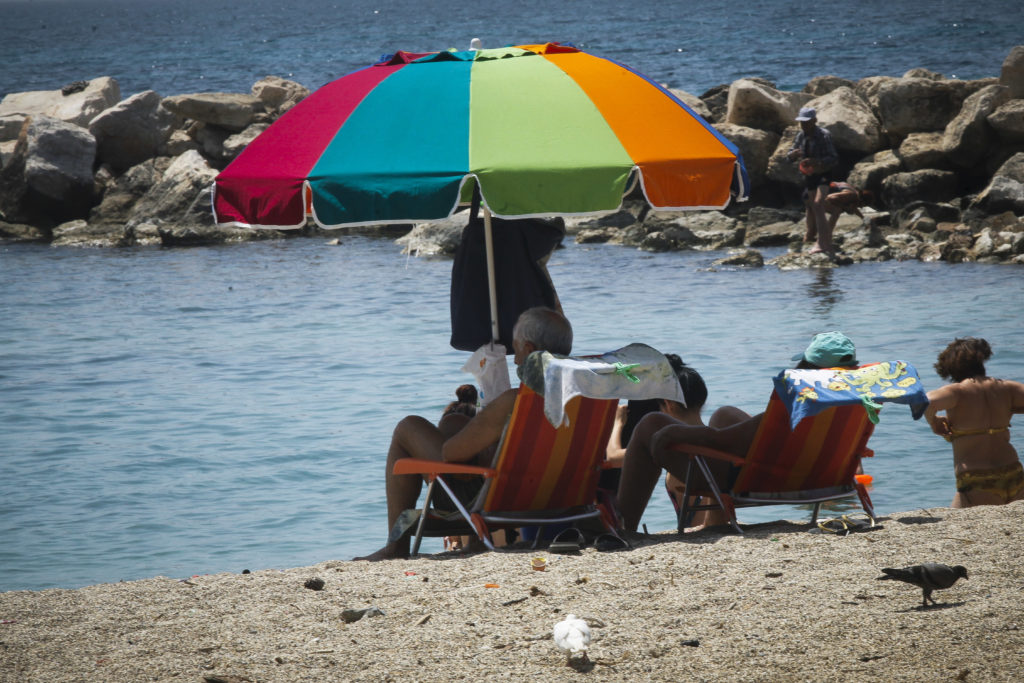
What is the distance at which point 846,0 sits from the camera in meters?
89.2

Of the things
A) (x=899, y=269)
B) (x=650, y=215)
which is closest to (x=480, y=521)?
(x=899, y=269)

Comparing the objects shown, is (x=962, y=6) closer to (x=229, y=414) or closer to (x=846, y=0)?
(x=846, y=0)

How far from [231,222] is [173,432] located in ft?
15.3

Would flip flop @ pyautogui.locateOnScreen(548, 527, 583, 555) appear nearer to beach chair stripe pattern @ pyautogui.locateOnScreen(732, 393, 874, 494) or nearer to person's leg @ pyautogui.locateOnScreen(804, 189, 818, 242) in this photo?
beach chair stripe pattern @ pyautogui.locateOnScreen(732, 393, 874, 494)

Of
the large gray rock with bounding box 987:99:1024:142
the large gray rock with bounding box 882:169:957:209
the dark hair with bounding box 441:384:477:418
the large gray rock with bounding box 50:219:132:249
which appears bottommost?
the large gray rock with bounding box 50:219:132:249

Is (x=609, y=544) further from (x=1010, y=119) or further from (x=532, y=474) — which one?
(x=1010, y=119)

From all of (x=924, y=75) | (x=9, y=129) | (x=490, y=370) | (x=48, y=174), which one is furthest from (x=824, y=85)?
(x=490, y=370)

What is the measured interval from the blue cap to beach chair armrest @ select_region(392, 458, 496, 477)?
154cm

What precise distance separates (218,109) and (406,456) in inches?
758

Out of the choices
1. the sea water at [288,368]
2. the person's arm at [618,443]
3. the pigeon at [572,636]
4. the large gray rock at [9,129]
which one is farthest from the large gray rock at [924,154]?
the large gray rock at [9,129]

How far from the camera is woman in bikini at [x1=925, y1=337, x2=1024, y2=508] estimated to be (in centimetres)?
521

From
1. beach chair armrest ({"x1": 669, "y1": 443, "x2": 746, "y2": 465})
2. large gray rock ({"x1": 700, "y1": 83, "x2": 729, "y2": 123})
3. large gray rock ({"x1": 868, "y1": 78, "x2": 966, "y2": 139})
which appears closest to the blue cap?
beach chair armrest ({"x1": 669, "y1": 443, "x2": 746, "y2": 465})

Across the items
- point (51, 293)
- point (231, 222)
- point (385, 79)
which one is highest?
point (385, 79)

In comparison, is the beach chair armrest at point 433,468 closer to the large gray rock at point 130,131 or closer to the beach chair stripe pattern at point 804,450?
the beach chair stripe pattern at point 804,450
